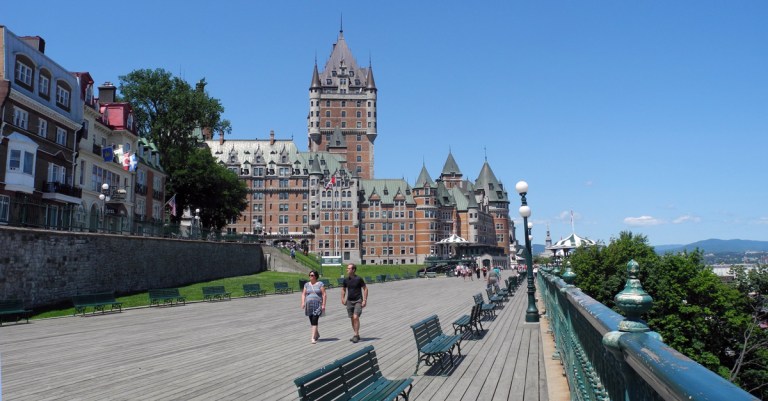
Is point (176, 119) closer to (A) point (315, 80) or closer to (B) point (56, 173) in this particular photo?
(B) point (56, 173)

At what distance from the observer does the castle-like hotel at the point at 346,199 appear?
372 feet

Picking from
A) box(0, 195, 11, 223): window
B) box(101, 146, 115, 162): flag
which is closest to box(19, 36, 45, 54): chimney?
box(101, 146, 115, 162): flag

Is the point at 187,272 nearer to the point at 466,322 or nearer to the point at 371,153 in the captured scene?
the point at 466,322

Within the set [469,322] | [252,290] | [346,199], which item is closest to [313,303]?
[469,322]

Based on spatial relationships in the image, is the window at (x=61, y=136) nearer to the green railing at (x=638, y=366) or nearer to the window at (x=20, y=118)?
the window at (x=20, y=118)

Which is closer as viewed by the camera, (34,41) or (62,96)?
(62,96)

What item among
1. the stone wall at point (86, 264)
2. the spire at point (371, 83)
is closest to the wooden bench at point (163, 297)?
the stone wall at point (86, 264)

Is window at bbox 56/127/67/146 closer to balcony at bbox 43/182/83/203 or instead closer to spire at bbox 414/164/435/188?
balcony at bbox 43/182/83/203

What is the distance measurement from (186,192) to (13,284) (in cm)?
4045

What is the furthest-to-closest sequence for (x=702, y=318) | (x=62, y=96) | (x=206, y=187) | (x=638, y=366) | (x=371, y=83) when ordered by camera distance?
(x=371, y=83), (x=206, y=187), (x=702, y=318), (x=62, y=96), (x=638, y=366)

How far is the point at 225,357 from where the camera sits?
479 inches

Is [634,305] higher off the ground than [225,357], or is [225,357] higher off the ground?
[634,305]

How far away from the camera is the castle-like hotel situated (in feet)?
372

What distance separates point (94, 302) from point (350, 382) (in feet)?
65.2
